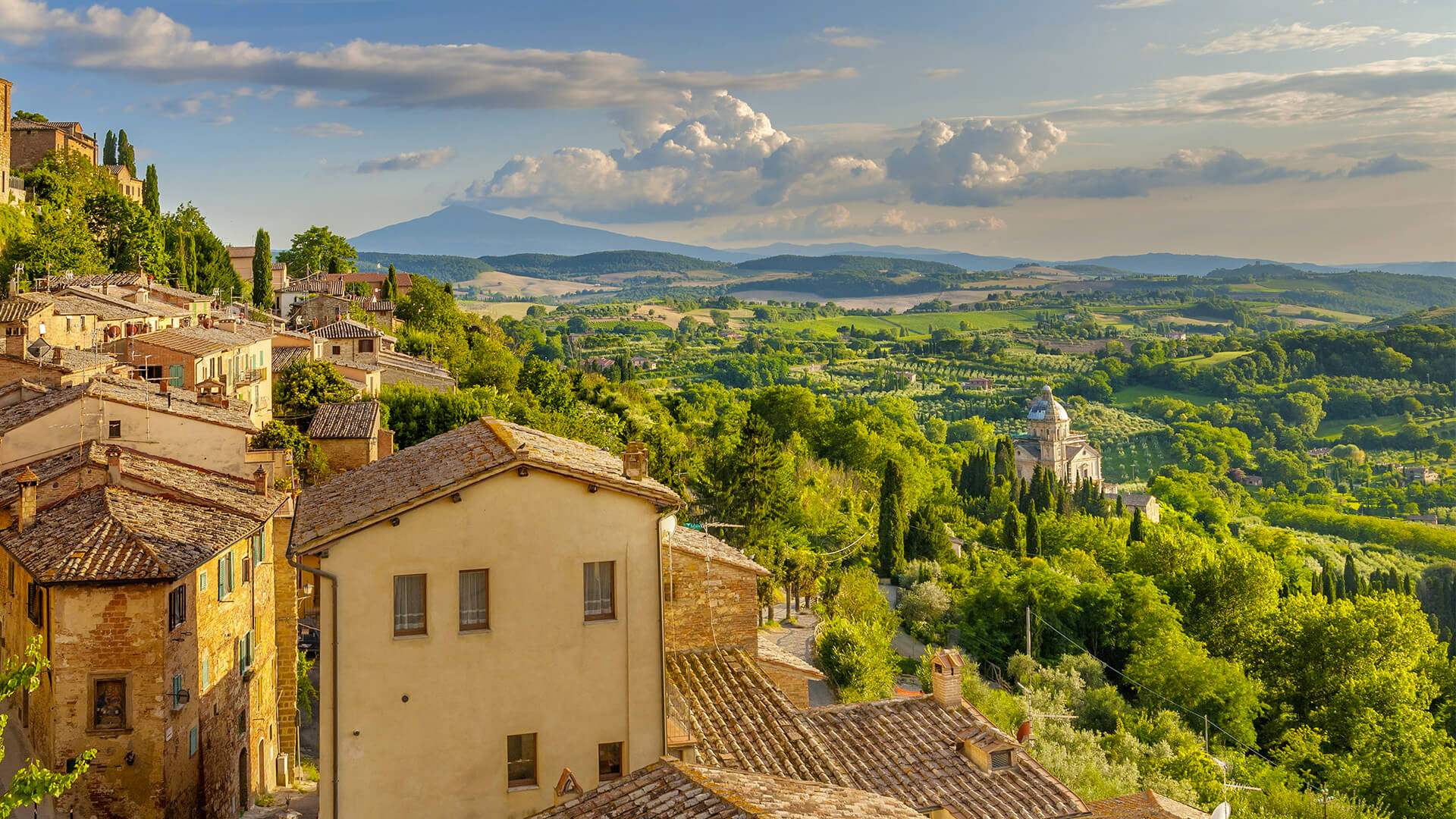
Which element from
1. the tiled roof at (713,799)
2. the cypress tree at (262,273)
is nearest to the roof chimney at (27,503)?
the tiled roof at (713,799)

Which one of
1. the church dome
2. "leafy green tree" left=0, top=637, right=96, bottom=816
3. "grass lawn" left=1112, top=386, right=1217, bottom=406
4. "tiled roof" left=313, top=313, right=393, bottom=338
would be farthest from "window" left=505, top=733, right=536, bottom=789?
"grass lawn" left=1112, top=386, right=1217, bottom=406

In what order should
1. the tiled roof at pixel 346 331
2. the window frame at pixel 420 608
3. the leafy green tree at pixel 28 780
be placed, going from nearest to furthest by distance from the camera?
the leafy green tree at pixel 28 780 → the window frame at pixel 420 608 → the tiled roof at pixel 346 331

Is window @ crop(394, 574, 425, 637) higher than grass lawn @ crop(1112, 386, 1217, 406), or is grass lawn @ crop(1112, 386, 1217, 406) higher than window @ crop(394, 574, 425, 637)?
window @ crop(394, 574, 425, 637)

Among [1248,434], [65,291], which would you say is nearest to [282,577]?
[65,291]

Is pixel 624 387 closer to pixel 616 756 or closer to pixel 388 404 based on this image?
pixel 388 404

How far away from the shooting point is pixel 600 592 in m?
13.2

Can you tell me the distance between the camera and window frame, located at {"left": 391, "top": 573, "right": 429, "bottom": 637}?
40.5 feet

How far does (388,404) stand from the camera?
147ft

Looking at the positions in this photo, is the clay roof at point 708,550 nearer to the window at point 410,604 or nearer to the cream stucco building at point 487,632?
the cream stucco building at point 487,632

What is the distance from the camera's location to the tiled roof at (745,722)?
14016 millimetres

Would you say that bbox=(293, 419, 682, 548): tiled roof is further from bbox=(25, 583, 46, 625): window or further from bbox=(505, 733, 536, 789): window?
bbox=(25, 583, 46, 625): window

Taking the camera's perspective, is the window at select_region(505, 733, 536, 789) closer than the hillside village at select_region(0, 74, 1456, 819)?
No

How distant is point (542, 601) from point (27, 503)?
616 inches

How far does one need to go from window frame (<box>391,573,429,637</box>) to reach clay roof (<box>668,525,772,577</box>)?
6399mm
